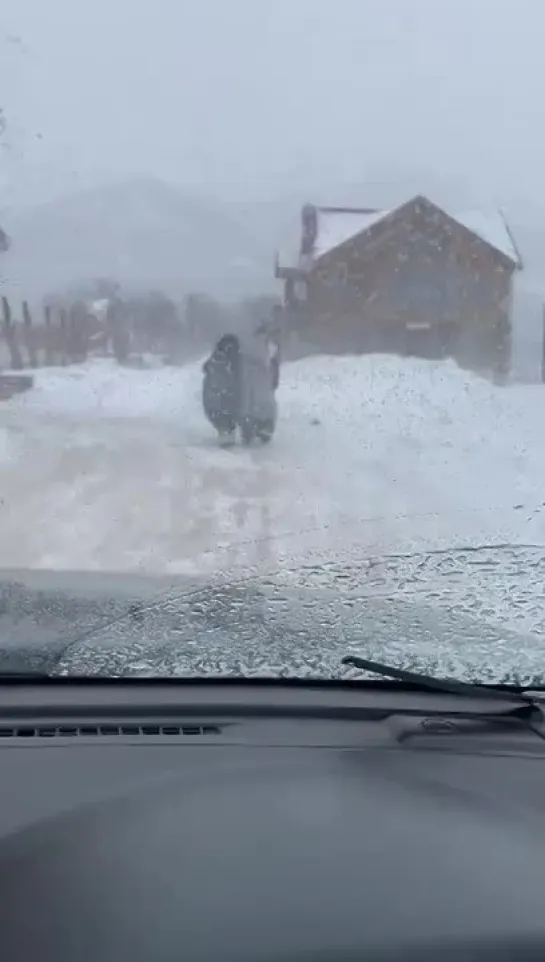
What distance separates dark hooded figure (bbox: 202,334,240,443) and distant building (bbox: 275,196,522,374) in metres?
0.29

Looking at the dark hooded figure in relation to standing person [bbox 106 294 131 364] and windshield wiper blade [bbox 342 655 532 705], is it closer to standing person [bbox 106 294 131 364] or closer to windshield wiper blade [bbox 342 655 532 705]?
standing person [bbox 106 294 131 364]

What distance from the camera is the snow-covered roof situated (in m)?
4.88

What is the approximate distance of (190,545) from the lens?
5078 mm

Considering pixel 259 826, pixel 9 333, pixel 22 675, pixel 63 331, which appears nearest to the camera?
pixel 259 826

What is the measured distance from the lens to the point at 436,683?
385cm

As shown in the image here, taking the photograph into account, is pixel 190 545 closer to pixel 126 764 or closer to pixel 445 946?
pixel 126 764

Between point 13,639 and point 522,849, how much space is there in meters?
1.79

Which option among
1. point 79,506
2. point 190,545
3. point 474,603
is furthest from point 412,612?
point 79,506

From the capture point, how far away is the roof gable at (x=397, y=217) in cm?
489

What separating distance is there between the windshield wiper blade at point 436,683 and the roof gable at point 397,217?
182 centimetres

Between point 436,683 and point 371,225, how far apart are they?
2073 millimetres

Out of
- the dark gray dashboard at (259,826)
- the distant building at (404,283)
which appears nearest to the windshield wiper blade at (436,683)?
the dark gray dashboard at (259,826)

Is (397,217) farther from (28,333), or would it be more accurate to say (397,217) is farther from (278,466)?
(28,333)

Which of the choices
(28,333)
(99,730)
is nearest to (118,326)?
(28,333)
